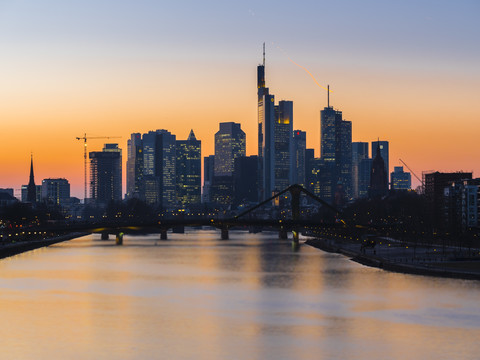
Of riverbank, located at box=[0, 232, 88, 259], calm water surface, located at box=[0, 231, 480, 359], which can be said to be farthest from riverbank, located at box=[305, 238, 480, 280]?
riverbank, located at box=[0, 232, 88, 259]

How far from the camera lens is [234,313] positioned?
216ft

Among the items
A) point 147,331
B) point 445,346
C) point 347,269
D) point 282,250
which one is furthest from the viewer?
point 282,250

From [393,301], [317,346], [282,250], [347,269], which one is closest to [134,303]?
[393,301]

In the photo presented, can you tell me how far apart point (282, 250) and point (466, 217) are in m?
59.6

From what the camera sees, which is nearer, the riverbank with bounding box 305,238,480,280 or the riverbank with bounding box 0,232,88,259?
the riverbank with bounding box 305,238,480,280

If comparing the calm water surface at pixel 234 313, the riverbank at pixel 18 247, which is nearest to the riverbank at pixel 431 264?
the calm water surface at pixel 234 313

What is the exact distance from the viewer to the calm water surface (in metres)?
50.2

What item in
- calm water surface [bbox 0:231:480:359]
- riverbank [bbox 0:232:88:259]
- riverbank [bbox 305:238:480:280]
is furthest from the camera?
riverbank [bbox 0:232:88:259]

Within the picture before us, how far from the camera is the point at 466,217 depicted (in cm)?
19850

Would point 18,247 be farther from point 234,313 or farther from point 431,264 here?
point 234,313

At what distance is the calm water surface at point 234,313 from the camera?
50188 mm

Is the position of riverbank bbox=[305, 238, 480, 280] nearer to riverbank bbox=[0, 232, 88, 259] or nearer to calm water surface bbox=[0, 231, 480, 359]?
calm water surface bbox=[0, 231, 480, 359]

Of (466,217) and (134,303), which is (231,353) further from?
(466,217)

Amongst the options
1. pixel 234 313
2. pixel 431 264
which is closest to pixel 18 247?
pixel 431 264
